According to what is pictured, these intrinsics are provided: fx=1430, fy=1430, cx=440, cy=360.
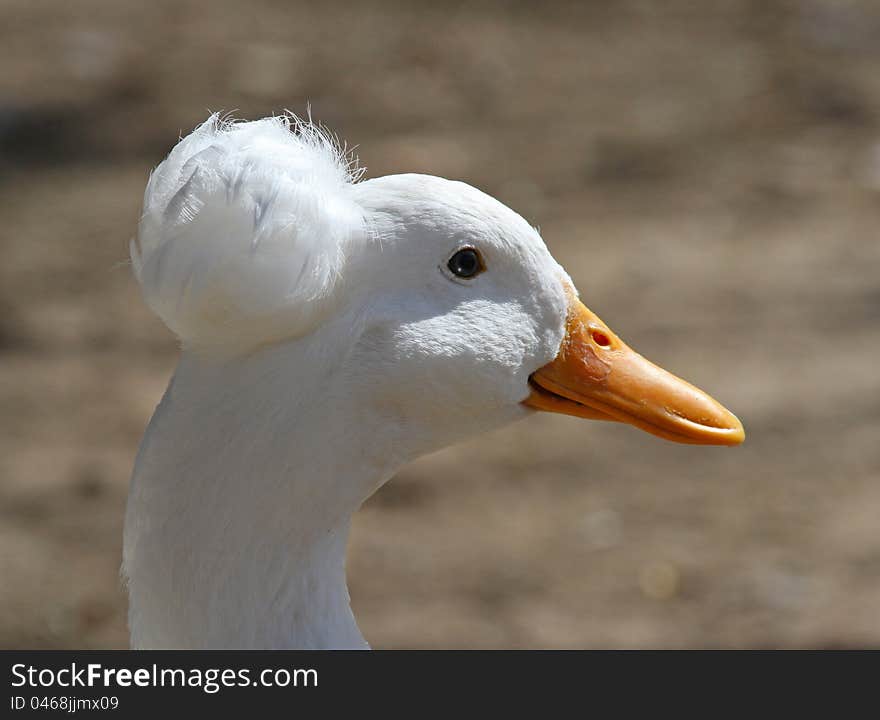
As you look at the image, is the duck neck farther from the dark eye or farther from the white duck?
the dark eye

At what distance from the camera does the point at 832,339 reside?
19.2ft

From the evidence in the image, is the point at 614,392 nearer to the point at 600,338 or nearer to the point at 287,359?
the point at 600,338

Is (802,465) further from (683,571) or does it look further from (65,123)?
(65,123)

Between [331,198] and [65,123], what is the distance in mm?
5430

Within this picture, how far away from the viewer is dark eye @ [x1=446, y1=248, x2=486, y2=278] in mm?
2418

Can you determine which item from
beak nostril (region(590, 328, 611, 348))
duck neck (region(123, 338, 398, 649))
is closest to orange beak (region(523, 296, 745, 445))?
beak nostril (region(590, 328, 611, 348))

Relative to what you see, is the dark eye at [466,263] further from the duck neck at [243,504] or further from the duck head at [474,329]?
the duck neck at [243,504]

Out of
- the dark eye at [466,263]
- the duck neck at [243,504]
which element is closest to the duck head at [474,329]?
the dark eye at [466,263]

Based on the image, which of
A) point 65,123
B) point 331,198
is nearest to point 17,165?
point 65,123

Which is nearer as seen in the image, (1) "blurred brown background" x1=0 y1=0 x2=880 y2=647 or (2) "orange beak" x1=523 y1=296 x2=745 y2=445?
(2) "orange beak" x1=523 y1=296 x2=745 y2=445

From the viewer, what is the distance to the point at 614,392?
269 centimetres

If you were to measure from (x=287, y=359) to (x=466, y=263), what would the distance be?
0.37 metres

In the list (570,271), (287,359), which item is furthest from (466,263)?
(570,271)

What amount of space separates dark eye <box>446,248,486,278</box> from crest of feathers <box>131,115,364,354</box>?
199 mm
